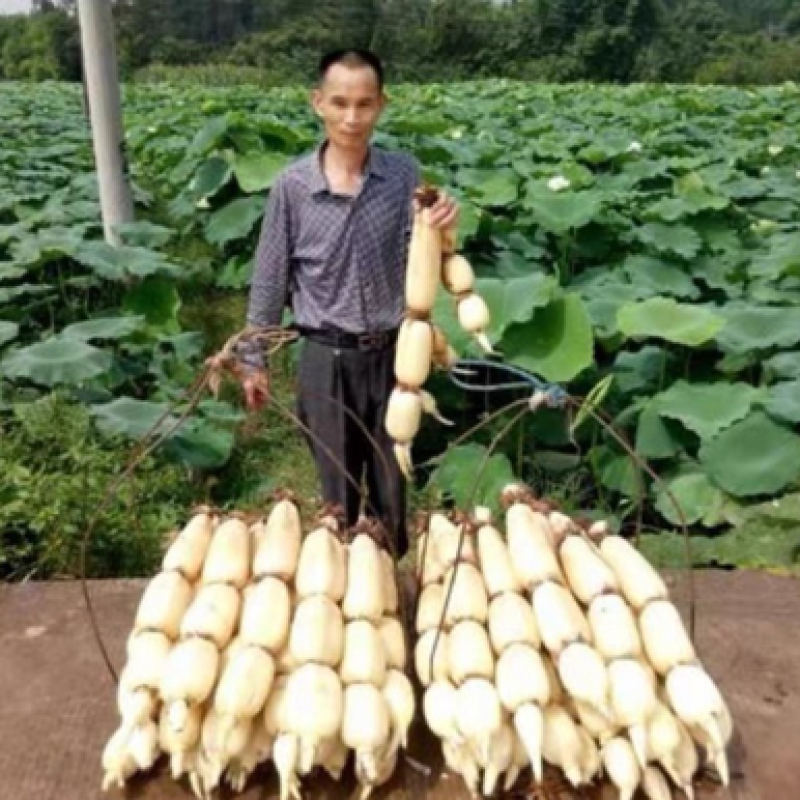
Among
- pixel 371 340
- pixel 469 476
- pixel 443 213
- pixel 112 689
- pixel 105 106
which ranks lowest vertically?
pixel 469 476

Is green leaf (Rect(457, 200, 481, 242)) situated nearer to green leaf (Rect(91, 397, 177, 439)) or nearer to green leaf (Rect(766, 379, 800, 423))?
green leaf (Rect(766, 379, 800, 423))

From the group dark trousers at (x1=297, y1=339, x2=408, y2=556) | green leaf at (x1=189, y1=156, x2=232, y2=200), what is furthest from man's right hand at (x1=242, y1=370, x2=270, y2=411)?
green leaf at (x1=189, y1=156, x2=232, y2=200)

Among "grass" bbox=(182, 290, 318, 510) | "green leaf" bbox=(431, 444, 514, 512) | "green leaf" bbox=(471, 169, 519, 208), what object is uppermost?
"green leaf" bbox=(471, 169, 519, 208)

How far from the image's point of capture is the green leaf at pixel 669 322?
4.73 m

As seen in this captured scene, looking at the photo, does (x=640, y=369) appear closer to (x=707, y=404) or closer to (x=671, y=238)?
(x=707, y=404)

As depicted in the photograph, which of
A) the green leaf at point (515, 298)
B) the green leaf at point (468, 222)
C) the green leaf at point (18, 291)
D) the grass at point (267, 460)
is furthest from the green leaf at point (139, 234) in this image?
the green leaf at point (515, 298)

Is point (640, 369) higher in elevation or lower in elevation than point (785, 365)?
lower

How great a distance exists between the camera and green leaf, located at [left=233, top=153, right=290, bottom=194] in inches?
296

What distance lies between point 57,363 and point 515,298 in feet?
6.04

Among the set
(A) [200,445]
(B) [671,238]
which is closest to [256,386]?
(A) [200,445]

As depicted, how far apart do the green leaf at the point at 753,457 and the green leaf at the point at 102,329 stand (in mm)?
2394

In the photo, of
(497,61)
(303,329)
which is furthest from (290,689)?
(497,61)

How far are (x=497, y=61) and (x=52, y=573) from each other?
48.5 m

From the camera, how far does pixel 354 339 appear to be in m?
2.82
